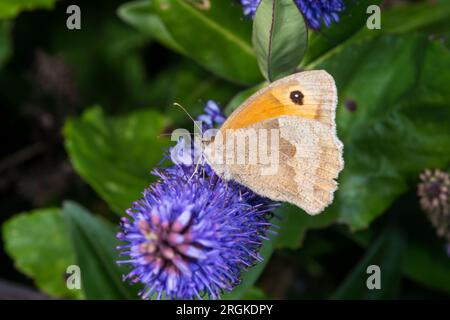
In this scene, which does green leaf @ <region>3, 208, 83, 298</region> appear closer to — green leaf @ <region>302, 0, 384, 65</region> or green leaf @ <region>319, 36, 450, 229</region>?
green leaf @ <region>319, 36, 450, 229</region>

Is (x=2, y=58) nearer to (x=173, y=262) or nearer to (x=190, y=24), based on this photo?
(x=190, y=24)

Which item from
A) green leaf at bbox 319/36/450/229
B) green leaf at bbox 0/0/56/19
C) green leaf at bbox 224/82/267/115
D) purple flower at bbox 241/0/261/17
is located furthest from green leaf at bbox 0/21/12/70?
green leaf at bbox 319/36/450/229

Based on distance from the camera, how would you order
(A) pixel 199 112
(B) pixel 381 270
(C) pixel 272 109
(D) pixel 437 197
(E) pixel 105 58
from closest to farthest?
(C) pixel 272 109
(D) pixel 437 197
(B) pixel 381 270
(A) pixel 199 112
(E) pixel 105 58

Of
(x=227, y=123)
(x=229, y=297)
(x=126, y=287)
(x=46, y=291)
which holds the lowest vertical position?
(x=46, y=291)

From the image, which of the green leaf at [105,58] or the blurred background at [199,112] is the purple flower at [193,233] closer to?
the blurred background at [199,112]

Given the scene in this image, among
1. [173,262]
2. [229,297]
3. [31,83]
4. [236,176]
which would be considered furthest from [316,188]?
[31,83]

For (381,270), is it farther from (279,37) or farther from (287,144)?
(279,37)

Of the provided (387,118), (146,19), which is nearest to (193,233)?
(387,118)
